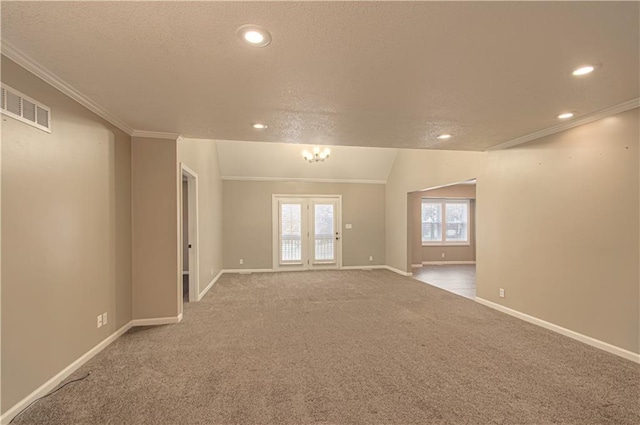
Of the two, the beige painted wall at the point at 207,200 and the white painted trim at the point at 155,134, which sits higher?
the white painted trim at the point at 155,134

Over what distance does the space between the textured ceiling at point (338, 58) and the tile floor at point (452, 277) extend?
356 centimetres

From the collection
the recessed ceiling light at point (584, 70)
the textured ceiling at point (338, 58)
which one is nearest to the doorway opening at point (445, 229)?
the textured ceiling at point (338, 58)

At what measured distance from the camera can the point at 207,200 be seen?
586 cm

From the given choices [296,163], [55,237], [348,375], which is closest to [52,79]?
[55,237]

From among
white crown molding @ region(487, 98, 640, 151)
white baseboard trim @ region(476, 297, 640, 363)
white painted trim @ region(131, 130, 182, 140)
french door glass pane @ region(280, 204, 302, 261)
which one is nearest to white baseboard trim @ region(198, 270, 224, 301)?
french door glass pane @ region(280, 204, 302, 261)

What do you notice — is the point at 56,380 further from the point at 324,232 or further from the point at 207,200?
the point at 324,232

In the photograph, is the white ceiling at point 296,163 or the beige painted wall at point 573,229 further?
the white ceiling at point 296,163

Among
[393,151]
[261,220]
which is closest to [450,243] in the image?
[393,151]

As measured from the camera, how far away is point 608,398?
2.24 meters

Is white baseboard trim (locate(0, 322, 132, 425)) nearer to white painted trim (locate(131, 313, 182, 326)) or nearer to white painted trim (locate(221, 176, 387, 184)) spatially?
white painted trim (locate(131, 313, 182, 326))

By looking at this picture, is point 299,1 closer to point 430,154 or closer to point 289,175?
point 430,154

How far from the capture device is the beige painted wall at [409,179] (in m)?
5.29

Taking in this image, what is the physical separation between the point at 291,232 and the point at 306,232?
0.41 meters

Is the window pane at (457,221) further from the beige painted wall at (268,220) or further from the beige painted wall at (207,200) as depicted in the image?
the beige painted wall at (207,200)
